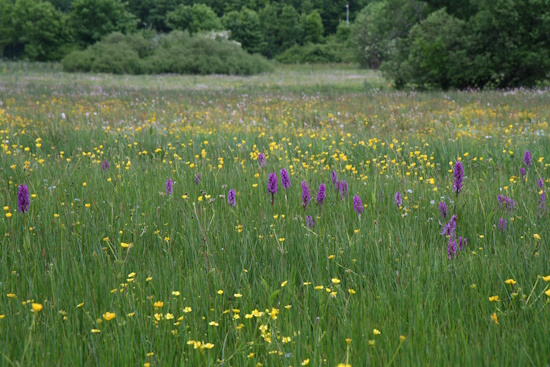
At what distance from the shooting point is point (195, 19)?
229 ft

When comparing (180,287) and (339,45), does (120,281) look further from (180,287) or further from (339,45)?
(339,45)

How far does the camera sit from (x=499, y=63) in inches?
754

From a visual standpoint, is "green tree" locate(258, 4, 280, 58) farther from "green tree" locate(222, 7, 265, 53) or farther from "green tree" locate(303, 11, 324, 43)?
"green tree" locate(303, 11, 324, 43)

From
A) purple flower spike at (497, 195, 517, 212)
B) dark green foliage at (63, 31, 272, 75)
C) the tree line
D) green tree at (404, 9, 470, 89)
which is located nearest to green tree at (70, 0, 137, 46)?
the tree line

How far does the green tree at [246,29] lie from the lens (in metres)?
67.8

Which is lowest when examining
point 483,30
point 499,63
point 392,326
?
point 392,326

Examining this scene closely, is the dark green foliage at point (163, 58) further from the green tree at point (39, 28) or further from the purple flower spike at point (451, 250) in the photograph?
the purple flower spike at point (451, 250)

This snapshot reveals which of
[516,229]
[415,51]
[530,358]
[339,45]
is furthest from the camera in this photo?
[339,45]

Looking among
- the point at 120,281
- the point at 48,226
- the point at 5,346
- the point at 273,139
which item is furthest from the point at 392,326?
the point at 273,139

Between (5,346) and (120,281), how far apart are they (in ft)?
2.16

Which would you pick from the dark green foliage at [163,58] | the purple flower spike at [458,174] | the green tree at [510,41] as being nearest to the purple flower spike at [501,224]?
the purple flower spike at [458,174]

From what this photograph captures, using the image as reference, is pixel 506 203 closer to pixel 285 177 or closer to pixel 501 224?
→ pixel 501 224

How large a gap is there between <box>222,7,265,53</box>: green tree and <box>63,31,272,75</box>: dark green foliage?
2582 cm

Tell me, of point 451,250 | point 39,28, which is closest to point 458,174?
point 451,250
